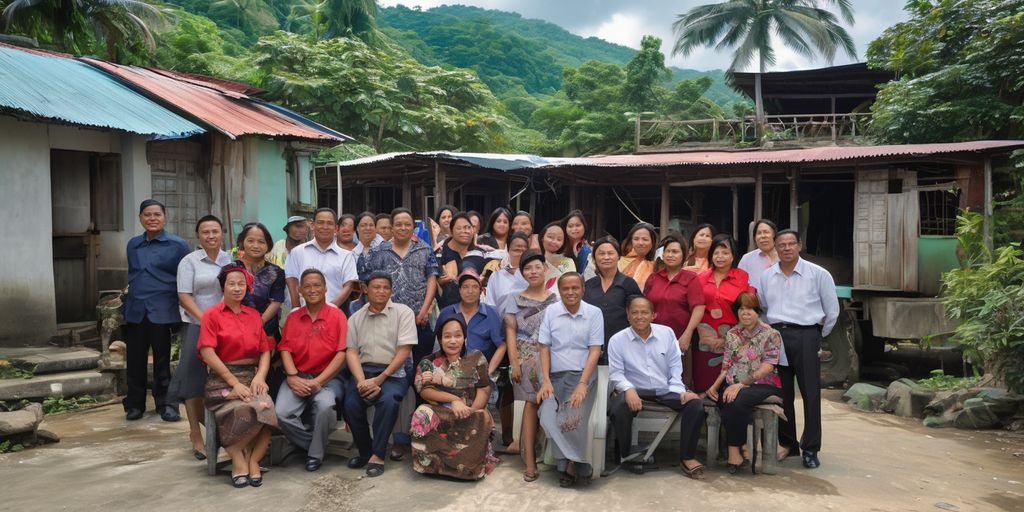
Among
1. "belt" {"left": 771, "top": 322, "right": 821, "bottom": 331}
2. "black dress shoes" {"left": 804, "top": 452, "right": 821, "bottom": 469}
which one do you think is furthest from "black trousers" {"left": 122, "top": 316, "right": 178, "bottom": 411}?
"black dress shoes" {"left": 804, "top": 452, "right": 821, "bottom": 469}

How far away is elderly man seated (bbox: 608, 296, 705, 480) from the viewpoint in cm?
485

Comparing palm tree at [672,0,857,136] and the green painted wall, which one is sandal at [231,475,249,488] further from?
palm tree at [672,0,857,136]

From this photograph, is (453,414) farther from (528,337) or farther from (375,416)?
(528,337)

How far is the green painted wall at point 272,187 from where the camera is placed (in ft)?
33.7

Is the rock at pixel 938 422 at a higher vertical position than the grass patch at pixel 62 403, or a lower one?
lower

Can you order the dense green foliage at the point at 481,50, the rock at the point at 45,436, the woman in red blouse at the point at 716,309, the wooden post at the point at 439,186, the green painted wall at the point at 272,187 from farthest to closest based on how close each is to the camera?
the dense green foliage at the point at 481,50
the wooden post at the point at 439,186
the green painted wall at the point at 272,187
the rock at the point at 45,436
the woman in red blouse at the point at 716,309

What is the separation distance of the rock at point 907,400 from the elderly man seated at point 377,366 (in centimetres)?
611

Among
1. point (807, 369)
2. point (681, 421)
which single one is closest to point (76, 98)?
point (681, 421)

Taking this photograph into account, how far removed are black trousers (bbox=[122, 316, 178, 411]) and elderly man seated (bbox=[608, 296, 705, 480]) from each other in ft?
11.9

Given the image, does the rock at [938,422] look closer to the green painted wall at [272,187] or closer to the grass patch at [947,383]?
the grass patch at [947,383]

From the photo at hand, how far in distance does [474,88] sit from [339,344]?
2101 cm

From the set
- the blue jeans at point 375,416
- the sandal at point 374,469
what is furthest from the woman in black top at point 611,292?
the sandal at point 374,469

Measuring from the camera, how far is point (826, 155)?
12305 mm

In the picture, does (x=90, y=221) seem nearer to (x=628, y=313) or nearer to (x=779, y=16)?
(x=628, y=313)
